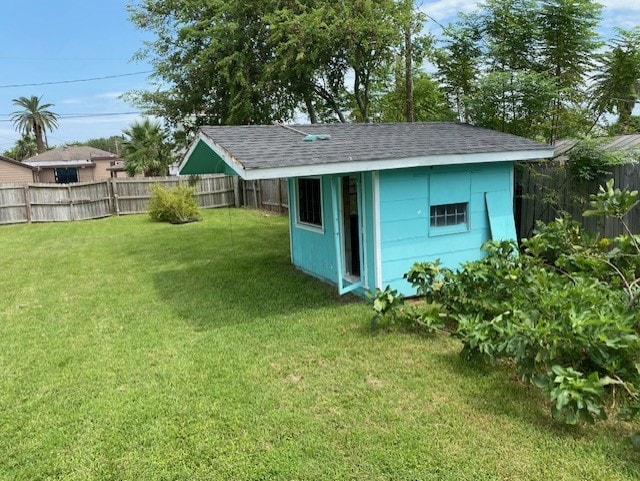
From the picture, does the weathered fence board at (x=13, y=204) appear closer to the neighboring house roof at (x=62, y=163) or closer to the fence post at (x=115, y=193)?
the fence post at (x=115, y=193)

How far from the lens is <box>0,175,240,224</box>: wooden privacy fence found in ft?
52.1

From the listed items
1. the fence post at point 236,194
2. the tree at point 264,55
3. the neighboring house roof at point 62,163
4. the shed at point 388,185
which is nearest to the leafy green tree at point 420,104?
the tree at point 264,55

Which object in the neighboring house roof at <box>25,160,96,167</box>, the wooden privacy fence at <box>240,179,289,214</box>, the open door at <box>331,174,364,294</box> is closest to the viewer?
the open door at <box>331,174,364,294</box>

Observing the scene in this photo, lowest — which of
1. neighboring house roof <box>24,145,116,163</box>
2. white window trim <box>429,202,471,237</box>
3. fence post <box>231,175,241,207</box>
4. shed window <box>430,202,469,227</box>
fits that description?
white window trim <box>429,202,471,237</box>

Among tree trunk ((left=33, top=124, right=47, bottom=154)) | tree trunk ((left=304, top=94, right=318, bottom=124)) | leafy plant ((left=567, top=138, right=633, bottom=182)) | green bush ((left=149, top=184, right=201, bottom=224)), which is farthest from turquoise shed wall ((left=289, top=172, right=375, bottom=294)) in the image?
tree trunk ((left=33, top=124, right=47, bottom=154))

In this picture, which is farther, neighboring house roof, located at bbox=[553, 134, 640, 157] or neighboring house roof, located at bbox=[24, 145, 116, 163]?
neighboring house roof, located at bbox=[24, 145, 116, 163]

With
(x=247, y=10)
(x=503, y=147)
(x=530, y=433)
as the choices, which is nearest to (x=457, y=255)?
(x=503, y=147)

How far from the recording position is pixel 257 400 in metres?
3.70

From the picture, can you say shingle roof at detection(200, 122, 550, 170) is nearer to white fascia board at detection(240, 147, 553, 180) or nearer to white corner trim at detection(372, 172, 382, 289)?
white fascia board at detection(240, 147, 553, 180)

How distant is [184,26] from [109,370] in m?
11.7

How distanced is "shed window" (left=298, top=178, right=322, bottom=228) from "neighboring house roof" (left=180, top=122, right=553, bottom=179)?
0.87 meters

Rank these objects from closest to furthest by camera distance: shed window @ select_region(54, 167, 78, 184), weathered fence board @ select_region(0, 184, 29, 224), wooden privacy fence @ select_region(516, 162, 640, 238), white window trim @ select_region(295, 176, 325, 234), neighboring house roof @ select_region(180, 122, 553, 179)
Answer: neighboring house roof @ select_region(180, 122, 553, 179)
wooden privacy fence @ select_region(516, 162, 640, 238)
white window trim @ select_region(295, 176, 325, 234)
weathered fence board @ select_region(0, 184, 29, 224)
shed window @ select_region(54, 167, 78, 184)

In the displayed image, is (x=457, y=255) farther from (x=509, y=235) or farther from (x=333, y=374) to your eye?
(x=333, y=374)

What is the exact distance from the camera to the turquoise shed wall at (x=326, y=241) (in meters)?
6.09
